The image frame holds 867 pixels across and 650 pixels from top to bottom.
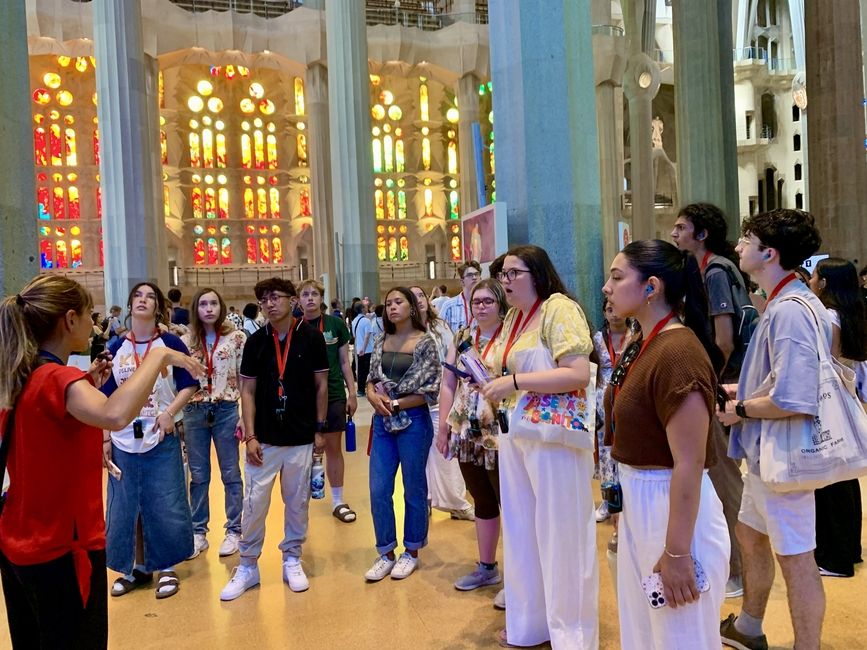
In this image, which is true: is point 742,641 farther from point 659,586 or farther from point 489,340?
point 489,340

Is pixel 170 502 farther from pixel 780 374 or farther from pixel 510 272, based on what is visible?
pixel 780 374

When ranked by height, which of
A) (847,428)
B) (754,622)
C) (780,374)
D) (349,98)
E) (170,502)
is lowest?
(754,622)

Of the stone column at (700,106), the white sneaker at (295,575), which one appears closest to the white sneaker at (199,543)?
the white sneaker at (295,575)

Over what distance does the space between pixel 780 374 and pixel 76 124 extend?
113 feet

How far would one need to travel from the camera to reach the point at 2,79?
18.9ft

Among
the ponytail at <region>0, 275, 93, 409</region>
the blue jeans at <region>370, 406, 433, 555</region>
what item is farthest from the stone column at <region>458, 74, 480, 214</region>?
the ponytail at <region>0, 275, 93, 409</region>

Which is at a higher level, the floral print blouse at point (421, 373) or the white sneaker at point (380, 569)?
the floral print blouse at point (421, 373)

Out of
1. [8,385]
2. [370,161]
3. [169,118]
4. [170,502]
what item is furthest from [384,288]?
[8,385]

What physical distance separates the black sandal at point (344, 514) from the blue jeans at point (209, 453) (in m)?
0.93

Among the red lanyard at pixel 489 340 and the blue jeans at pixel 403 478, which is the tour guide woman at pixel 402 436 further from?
the red lanyard at pixel 489 340

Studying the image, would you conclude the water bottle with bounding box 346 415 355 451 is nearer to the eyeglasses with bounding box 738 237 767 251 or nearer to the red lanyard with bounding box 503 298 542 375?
the red lanyard with bounding box 503 298 542 375

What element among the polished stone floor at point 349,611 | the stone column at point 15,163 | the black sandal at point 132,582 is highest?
the stone column at point 15,163

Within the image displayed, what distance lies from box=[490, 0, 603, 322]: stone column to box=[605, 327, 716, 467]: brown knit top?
457cm

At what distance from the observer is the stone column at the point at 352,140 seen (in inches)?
755
